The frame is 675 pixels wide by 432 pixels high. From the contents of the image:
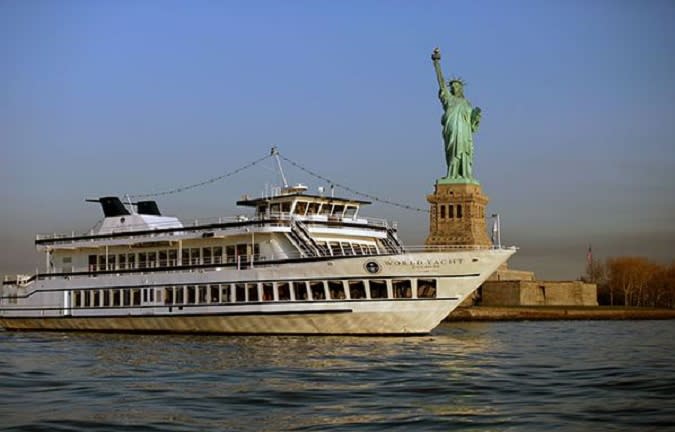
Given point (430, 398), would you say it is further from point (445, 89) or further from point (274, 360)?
point (445, 89)

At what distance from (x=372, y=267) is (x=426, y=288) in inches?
96.2

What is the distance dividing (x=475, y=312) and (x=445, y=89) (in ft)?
99.0

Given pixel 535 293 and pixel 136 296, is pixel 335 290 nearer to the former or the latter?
pixel 136 296

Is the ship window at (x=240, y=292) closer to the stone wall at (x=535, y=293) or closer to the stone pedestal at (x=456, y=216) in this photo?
the stone wall at (x=535, y=293)

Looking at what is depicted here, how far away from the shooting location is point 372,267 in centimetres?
3806

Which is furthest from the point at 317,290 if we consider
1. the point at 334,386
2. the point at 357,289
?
the point at 334,386

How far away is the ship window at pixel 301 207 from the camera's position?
141 ft

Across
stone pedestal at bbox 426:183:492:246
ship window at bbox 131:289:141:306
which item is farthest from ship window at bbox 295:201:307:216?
stone pedestal at bbox 426:183:492:246

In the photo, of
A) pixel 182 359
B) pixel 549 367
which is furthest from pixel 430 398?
pixel 182 359

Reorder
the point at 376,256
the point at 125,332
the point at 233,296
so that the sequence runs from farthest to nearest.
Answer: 1. the point at 125,332
2. the point at 233,296
3. the point at 376,256

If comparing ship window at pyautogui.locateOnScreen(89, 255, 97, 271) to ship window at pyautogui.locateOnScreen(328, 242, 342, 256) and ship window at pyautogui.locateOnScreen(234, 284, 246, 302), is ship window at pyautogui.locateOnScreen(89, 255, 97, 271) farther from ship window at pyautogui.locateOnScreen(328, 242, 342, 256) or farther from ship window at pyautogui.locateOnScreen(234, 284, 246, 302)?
ship window at pyautogui.locateOnScreen(328, 242, 342, 256)

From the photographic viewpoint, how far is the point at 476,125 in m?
105

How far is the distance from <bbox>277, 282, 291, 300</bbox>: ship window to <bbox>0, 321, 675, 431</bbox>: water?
2.45 m

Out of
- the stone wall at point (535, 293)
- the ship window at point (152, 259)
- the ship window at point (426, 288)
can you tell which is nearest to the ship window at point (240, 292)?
the ship window at point (152, 259)
